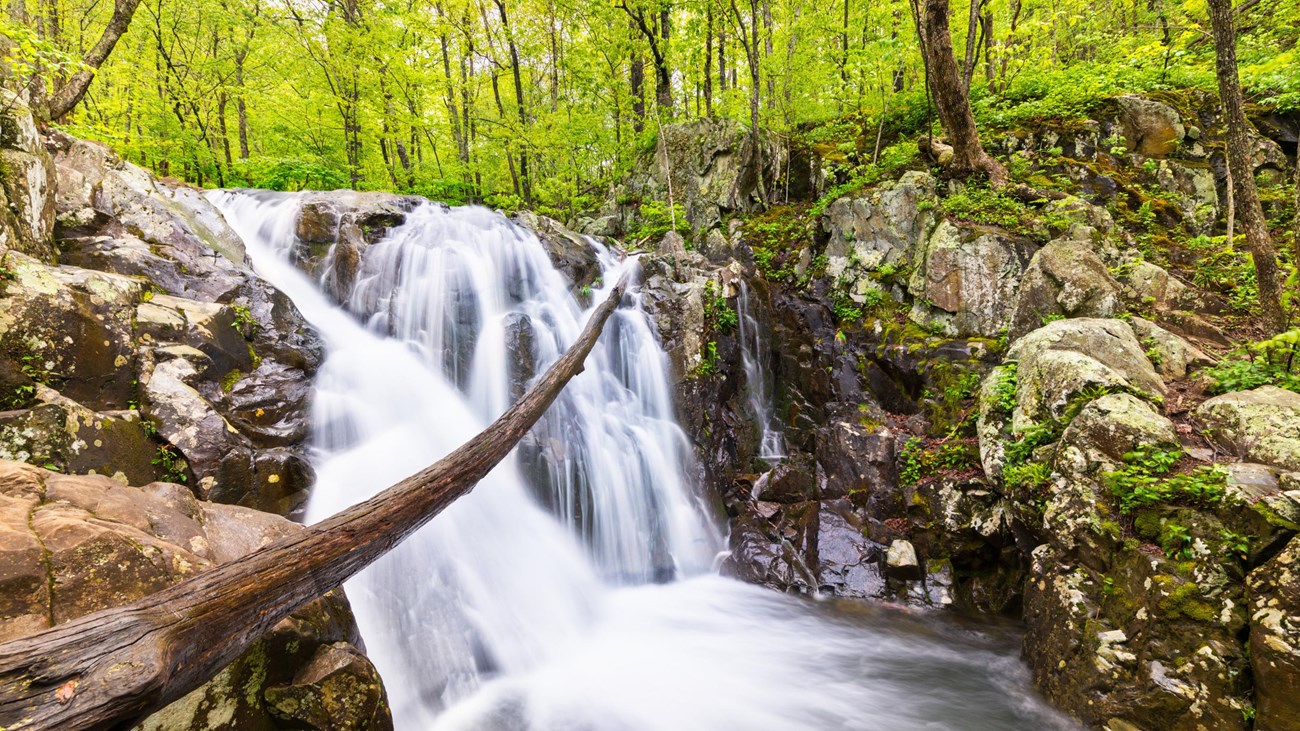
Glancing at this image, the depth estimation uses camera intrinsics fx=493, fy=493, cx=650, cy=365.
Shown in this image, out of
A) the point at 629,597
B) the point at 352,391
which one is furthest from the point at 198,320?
the point at 629,597

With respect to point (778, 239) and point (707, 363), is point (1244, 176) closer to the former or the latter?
point (707, 363)

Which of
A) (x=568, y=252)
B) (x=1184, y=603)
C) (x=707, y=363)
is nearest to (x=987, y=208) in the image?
(x=707, y=363)

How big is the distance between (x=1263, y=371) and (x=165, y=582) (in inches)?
334

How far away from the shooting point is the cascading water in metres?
4.59

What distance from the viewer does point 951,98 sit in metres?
7.98

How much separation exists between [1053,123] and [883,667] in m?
9.96

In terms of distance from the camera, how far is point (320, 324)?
22.7ft

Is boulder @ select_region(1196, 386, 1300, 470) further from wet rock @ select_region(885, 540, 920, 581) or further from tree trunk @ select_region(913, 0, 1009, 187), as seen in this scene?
tree trunk @ select_region(913, 0, 1009, 187)

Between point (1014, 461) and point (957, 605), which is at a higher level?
point (1014, 461)

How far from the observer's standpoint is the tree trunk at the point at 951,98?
762 centimetres

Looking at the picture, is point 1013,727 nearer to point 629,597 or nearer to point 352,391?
point 629,597

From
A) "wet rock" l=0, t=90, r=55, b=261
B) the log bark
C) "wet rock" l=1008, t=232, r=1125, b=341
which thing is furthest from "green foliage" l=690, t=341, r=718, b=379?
"wet rock" l=0, t=90, r=55, b=261

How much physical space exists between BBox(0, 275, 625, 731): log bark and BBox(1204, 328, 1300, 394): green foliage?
279 inches

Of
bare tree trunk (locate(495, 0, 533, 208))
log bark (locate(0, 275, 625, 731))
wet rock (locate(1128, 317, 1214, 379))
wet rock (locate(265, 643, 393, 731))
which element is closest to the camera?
log bark (locate(0, 275, 625, 731))
